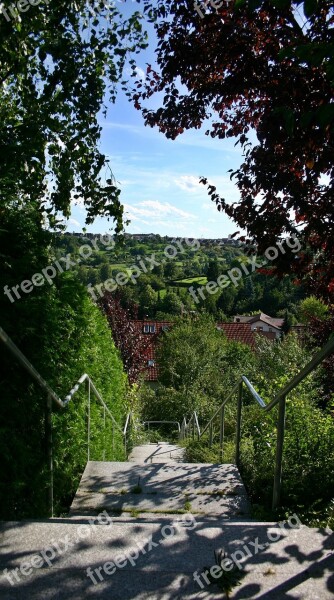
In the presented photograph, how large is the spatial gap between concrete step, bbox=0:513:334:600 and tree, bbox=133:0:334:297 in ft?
7.41

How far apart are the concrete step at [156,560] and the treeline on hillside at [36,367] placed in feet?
1.82

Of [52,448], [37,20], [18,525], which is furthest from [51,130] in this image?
[18,525]

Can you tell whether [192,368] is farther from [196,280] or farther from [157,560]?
[196,280]

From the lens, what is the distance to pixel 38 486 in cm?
329

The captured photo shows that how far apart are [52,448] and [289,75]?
10.6ft

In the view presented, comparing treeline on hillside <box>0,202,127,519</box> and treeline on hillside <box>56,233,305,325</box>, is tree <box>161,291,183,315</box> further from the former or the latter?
treeline on hillside <box>0,202,127,519</box>

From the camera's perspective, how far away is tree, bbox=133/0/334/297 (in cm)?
351

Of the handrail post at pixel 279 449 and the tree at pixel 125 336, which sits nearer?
the handrail post at pixel 279 449

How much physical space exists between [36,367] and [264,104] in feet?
9.02

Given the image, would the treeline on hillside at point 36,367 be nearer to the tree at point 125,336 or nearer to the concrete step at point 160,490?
the concrete step at point 160,490

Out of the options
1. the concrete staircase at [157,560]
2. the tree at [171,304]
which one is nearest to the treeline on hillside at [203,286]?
the tree at [171,304]

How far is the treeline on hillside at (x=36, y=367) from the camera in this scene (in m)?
3.09

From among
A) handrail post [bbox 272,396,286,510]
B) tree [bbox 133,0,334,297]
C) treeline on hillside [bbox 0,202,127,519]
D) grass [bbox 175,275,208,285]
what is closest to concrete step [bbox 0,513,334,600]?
treeline on hillside [bbox 0,202,127,519]

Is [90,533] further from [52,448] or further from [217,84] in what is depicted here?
[217,84]
